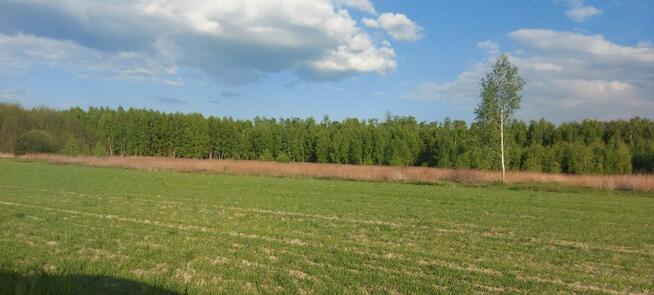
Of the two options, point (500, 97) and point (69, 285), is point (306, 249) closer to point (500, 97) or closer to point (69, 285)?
point (69, 285)

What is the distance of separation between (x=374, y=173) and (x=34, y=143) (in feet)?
188

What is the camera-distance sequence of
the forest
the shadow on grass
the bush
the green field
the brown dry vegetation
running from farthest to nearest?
the bush, the forest, the brown dry vegetation, the green field, the shadow on grass

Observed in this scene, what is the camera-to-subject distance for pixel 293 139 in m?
91.1

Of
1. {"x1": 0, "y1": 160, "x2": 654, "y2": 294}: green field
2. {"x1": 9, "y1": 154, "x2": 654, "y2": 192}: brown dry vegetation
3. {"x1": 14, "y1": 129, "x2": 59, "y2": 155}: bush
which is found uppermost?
{"x1": 14, "y1": 129, "x2": 59, "y2": 155}: bush

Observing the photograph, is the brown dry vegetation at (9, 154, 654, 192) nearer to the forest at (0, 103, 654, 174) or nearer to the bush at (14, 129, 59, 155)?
the forest at (0, 103, 654, 174)

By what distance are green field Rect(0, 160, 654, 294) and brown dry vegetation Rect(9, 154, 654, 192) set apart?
17117 mm

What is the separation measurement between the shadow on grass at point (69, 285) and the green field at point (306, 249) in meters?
0.03

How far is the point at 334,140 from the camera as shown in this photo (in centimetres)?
8412

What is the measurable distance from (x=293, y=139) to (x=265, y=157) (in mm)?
7060

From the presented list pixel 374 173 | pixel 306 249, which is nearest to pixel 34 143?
pixel 374 173

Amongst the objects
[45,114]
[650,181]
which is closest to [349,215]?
A: [650,181]

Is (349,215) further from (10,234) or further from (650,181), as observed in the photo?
(650,181)

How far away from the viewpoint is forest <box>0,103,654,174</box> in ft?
204

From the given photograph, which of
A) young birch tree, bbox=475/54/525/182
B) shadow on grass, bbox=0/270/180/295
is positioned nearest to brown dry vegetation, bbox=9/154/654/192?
young birch tree, bbox=475/54/525/182
